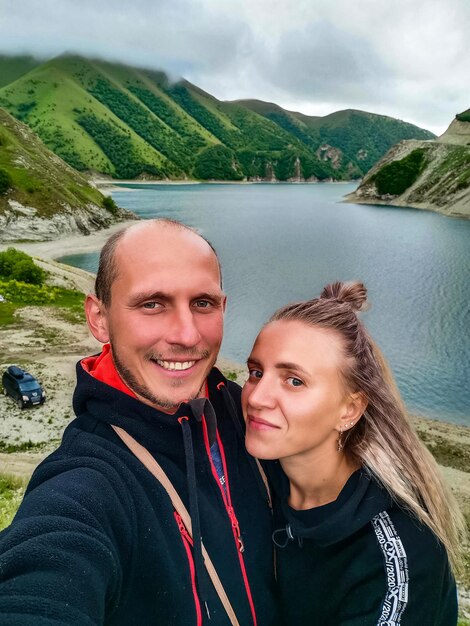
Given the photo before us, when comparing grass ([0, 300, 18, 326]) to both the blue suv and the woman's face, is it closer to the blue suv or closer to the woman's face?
the blue suv

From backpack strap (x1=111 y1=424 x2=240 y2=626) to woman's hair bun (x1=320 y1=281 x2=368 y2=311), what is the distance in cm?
211

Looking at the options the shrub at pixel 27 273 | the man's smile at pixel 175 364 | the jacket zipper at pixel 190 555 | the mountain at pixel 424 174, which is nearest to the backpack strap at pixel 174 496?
the jacket zipper at pixel 190 555

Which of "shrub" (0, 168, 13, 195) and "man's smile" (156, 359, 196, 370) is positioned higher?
"man's smile" (156, 359, 196, 370)

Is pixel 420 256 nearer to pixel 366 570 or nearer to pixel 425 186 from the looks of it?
pixel 366 570

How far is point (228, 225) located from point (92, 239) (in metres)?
34.1

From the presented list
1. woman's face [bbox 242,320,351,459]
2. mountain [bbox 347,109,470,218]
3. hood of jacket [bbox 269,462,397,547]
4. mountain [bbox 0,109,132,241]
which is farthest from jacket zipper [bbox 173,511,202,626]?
mountain [bbox 347,109,470,218]

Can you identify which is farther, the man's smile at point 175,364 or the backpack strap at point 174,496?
the man's smile at point 175,364

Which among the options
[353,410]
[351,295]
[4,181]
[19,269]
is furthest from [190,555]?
[4,181]

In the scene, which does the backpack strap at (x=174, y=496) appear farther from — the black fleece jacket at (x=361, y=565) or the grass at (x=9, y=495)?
the grass at (x=9, y=495)

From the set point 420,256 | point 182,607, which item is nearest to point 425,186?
point 420,256

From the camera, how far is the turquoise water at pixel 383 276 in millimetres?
31180

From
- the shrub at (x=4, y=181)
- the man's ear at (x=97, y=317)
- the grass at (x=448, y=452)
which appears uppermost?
the man's ear at (x=97, y=317)

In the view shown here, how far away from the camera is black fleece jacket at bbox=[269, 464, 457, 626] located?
2.77m

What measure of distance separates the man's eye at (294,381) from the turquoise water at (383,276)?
552 cm
